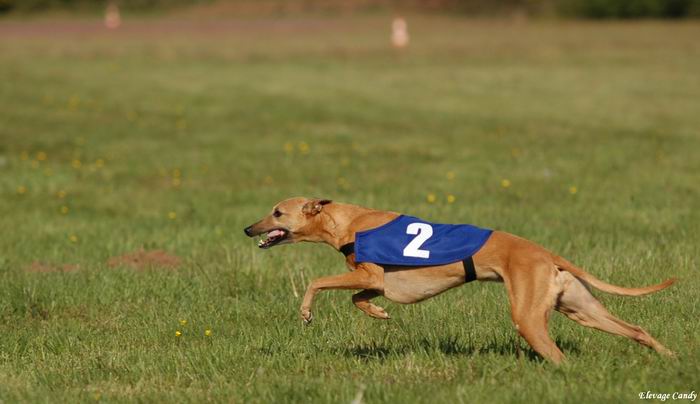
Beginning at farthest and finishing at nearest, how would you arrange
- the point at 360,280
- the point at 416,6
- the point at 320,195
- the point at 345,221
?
the point at 416,6 < the point at 320,195 < the point at 345,221 < the point at 360,280

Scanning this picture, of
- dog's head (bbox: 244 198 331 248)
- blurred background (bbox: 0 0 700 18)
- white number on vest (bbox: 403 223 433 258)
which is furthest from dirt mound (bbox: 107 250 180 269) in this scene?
blurred background (bbox: 0 0 700 18)

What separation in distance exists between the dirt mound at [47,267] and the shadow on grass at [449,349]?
409 centimetres

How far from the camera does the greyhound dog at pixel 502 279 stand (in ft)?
21.0

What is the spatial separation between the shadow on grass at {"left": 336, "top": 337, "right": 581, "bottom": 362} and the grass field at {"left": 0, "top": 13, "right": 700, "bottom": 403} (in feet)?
0.09

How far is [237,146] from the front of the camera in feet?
65.8

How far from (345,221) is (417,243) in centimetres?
80

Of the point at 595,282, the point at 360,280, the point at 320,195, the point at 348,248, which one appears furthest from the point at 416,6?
the point at 595,282

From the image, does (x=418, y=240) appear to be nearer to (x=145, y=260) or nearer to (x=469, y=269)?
(x=469, y=269)

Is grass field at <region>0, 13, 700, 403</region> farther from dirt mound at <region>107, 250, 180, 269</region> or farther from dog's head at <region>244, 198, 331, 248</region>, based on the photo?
dog's head at <region>244, 198, 331, 248</region>

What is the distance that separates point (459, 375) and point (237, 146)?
14.0 metres

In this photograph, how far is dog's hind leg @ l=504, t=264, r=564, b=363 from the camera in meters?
6.36

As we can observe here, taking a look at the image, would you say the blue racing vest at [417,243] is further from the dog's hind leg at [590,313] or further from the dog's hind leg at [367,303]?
the dog's hind leg at [590,313]

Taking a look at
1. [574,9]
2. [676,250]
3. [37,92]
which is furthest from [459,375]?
A: [574,9]

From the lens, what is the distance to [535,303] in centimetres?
639
